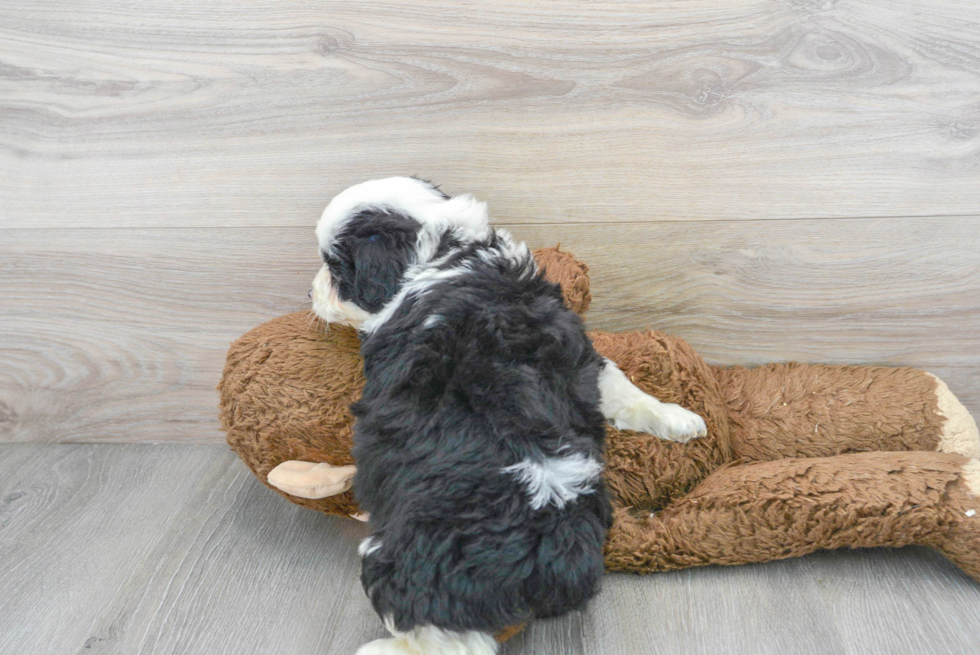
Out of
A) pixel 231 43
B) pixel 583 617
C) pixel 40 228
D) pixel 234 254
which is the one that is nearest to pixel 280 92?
pixel 231 43

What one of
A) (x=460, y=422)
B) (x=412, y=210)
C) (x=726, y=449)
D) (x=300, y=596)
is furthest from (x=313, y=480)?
(x=726, y=449)

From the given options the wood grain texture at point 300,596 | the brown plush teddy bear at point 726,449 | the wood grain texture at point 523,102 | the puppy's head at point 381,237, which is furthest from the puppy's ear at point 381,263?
the wood grain texture at point 300,596

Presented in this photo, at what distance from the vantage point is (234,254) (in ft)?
4.78

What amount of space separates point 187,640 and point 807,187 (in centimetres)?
135

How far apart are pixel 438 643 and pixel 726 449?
0.64m

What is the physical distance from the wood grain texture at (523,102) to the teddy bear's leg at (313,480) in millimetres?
518

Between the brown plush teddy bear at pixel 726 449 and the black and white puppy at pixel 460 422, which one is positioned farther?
the brown plush teddy bear at pixel 726 449

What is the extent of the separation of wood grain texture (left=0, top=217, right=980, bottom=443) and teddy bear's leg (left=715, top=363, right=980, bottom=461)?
0.37 ft

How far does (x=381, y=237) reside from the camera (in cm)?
106

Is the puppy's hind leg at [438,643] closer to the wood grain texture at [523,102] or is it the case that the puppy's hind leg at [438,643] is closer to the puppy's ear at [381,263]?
the puppy's ear at [381,263]

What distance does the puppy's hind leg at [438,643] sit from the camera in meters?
0.93

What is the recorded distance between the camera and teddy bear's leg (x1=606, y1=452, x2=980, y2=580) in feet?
3.54

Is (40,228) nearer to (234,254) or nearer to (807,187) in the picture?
(234,254)

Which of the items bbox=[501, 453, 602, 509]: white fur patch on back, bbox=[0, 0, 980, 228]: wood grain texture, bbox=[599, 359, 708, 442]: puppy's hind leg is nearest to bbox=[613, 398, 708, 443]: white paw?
bbox=[599, 359, 708, 442]: puppy's hind leg
